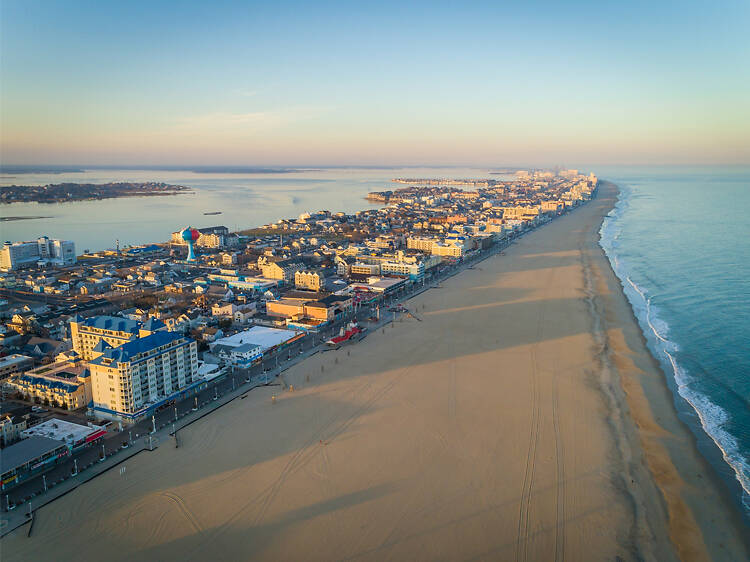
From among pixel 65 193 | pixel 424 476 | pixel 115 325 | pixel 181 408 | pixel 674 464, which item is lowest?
pixel 674 464

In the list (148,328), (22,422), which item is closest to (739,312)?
(148,328)

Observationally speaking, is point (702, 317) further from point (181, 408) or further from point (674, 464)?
point (181, 408)

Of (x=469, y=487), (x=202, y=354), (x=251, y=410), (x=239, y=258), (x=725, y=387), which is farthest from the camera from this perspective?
(x=239, y=258)

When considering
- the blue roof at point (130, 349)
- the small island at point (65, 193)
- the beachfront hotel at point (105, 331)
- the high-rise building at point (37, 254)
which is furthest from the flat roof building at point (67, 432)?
the small island at point (65, 193)

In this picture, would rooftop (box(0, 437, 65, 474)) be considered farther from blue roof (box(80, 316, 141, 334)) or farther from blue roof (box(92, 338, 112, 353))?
blue roof (box(80, 316, 141, 334))

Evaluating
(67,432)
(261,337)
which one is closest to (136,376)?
(67,432)

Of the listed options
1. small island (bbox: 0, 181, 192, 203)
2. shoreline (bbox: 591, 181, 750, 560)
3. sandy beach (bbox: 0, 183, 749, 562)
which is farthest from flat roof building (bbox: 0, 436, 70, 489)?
small island (bbox: 0, 181, 192, 203)

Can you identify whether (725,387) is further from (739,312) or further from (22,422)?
(22,422)
